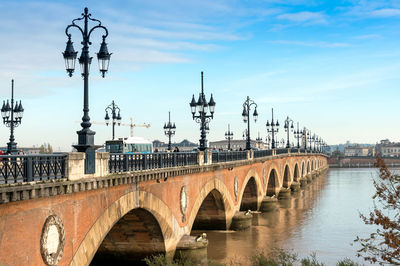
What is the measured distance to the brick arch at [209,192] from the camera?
24625 mm

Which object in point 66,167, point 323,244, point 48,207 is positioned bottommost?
point 323,244

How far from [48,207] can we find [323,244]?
22.3 m

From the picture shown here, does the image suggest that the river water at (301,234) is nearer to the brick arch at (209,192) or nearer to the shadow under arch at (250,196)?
the brick arch at (209,192)

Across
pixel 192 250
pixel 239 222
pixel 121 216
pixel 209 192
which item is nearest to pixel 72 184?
pixel 121 216

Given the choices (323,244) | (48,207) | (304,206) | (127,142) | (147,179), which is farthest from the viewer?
(304,206)

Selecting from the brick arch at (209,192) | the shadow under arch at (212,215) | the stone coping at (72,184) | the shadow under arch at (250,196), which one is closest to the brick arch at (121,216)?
the stone coping at (72,184)

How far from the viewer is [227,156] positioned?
3152 centimetres

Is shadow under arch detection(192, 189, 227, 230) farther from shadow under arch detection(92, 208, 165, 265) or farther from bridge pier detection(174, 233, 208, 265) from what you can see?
shadow under arch detection(92, 208, 165, 265)

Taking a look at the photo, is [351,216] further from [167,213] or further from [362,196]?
[167,213]

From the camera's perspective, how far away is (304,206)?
49781mm

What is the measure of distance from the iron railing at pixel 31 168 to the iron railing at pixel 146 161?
312cm

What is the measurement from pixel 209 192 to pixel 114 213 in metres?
14.8

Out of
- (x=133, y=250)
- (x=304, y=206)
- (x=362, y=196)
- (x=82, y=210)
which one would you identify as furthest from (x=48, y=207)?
(x=362, y=196)

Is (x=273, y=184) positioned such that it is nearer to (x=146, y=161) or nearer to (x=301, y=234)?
(x=301, y=234)
